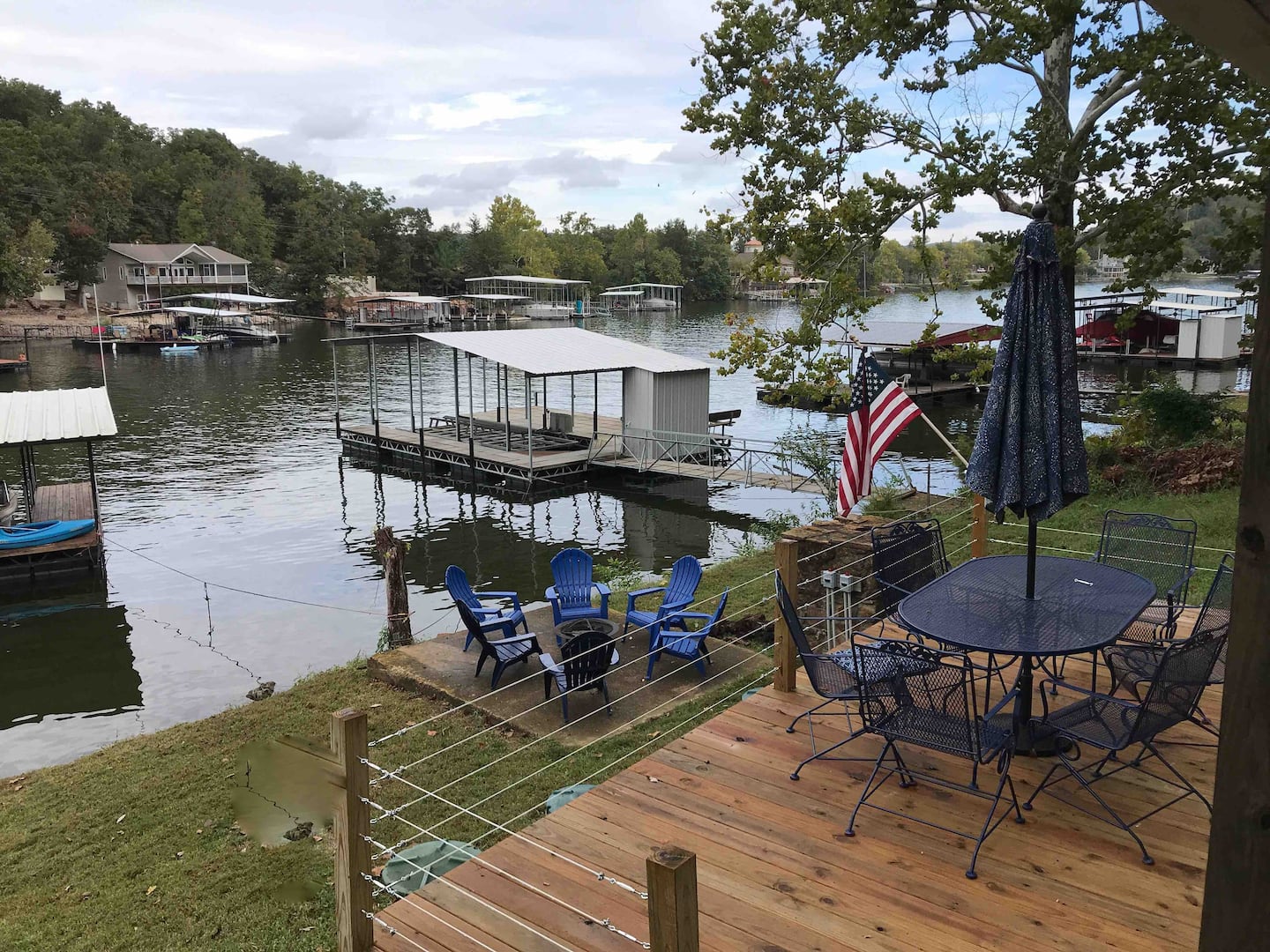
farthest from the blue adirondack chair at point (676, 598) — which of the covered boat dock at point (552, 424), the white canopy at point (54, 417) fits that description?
the covered boat dock at point (552, 424)

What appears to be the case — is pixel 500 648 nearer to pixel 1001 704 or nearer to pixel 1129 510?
pixel 1001 704

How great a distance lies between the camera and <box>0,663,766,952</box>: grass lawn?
566cm

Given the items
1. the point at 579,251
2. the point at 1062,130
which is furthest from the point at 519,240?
the point at 1062,130

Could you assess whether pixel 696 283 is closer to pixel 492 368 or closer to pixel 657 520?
pixel 492 368

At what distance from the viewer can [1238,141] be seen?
43.7 feet

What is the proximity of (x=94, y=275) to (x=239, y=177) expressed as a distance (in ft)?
95.1

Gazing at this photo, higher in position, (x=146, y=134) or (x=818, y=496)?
(x=146, y=134)

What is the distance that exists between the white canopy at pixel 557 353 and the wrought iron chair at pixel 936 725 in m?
19.7

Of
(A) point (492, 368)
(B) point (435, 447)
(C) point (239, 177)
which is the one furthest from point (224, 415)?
(C) point (239, 177)

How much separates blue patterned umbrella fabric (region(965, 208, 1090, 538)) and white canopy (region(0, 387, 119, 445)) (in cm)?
1713

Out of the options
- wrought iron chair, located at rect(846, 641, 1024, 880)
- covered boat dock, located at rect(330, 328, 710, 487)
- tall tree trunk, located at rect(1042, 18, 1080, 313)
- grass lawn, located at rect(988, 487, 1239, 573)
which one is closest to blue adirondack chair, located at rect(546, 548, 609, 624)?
grass lawn, located at rect(988, 487, 1239, 573)

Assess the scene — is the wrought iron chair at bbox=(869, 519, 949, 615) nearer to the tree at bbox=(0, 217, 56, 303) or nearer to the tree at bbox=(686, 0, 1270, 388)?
the tree at bbox=(686, 0, 1270, 388)

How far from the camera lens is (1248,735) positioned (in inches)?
63.0

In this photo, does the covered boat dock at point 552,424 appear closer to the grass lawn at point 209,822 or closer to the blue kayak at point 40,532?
the blue kayak at point 40,532
